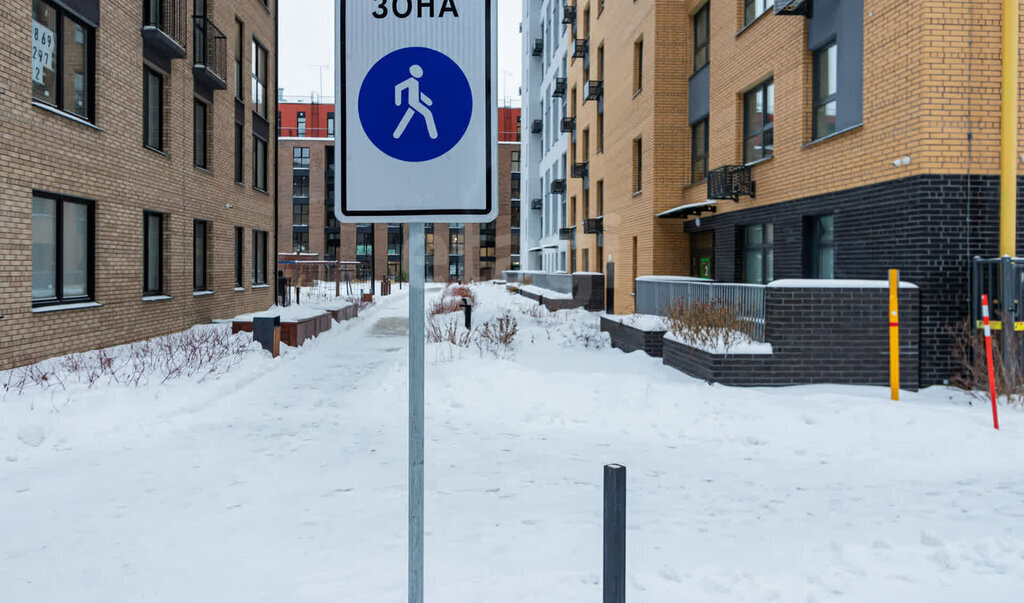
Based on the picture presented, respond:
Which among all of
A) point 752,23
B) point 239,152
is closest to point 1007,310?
point 752,23

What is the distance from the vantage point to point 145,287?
16219 mm

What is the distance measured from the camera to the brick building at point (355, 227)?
76.8 m

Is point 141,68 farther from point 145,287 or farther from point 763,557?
point 763,557

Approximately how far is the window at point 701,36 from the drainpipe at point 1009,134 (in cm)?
973

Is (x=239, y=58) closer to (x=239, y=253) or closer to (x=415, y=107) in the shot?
(x=239, y=253)

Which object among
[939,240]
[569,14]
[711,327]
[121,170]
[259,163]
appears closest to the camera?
[939,240]

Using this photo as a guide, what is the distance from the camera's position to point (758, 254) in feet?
52.5

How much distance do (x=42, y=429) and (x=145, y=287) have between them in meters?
10.1

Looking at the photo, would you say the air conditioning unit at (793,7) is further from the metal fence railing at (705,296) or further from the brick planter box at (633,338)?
the brick planter box at (633,338)

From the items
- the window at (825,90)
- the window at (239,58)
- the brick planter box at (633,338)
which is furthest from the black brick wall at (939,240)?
the window at (239,58)

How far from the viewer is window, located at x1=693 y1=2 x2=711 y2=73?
19031mm

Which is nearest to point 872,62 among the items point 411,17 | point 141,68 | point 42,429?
point 411,17

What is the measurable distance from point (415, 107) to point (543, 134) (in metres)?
48.1

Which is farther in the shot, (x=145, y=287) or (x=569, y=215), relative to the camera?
(x=569, y=215)
